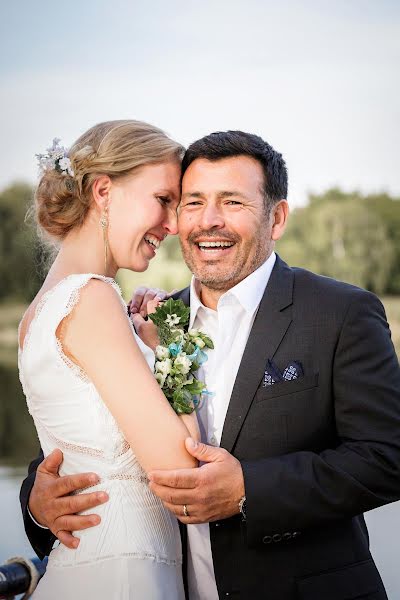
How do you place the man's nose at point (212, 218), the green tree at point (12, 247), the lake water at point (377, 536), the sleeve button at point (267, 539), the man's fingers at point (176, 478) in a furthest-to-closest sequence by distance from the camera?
1. the green tree at point (12, 247)
2. the lake water at point (377, 536)
3. the man's nose at point (212, 218)
4. the sleeve button at point (267, 539)
5. the man's fingers at point (176, 478)

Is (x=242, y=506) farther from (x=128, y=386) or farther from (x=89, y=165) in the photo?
(x=89, y=165)

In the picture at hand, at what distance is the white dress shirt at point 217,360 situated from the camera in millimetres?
2885

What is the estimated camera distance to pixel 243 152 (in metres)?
3.23

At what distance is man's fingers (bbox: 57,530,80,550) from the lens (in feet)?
8.51

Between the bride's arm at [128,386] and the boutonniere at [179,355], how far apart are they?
18 cm

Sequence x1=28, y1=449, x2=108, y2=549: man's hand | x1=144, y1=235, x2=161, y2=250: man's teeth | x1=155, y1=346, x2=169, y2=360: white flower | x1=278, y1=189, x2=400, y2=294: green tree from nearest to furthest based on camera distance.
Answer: x1=28, y1=449, x2=108, y2=549: man's hand < x1=155, y1=346, x2=169, y2=360: white flower < x1=144, y1=235, x2=161, y2=250: man's teeth < x1=278, y1=189, x2=400, y2=294: green tree

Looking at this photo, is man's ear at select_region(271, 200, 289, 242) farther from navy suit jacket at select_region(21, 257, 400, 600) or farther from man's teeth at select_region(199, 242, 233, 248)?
navy suit jacket at select_region(21, 257, 400, 600)

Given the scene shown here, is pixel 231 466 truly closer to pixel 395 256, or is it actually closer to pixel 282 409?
pixel 282 409

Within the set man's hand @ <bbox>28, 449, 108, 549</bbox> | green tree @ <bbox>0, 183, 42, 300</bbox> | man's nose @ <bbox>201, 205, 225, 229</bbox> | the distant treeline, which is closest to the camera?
man's hand @ <bbox>28, 449, 108, 549</bbox>

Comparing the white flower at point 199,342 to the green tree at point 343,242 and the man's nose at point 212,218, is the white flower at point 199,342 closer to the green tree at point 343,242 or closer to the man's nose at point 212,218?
the man's nose at point 212,218

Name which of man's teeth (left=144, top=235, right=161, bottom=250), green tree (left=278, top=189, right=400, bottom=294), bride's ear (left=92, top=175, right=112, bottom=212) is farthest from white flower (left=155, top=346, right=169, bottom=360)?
green tree (left=278, top=189, right=400, bottom=294)

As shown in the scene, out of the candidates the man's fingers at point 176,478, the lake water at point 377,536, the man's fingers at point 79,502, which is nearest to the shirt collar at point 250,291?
the man's fingers at point 176,478

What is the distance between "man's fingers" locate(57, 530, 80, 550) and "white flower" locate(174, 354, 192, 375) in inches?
25.6

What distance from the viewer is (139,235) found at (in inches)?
116
